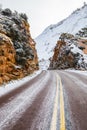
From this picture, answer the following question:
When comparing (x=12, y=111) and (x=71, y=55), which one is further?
(x=71, y=55)

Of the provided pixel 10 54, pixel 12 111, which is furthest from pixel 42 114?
pixel 10 54

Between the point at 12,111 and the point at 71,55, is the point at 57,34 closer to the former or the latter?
the point at 71,55

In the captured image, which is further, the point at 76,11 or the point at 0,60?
the point at 76,11

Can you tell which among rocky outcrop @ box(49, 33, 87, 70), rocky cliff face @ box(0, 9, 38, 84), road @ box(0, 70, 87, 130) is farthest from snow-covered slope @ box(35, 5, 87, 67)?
road @ box(0, 70, 87, 130)

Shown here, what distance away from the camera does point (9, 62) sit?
63.8ft

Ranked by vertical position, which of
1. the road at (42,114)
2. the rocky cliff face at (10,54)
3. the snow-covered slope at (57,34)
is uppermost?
the snow-covered slope at (57,34)

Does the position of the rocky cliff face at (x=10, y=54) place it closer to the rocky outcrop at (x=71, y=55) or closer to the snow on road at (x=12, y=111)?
the snow on road at (x=12, y=111)

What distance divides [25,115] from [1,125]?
1197mm

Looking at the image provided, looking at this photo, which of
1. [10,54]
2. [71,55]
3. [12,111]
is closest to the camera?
[12,111]

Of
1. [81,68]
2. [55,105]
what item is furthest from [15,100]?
[81,68]

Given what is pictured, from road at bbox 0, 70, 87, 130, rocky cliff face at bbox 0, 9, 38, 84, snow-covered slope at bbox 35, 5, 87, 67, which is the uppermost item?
snow-covered slope at bbox 35, 5, 87, 67

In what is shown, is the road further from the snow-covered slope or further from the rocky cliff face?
the snow-covered slope

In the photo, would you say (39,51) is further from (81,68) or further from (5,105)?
(5,105)

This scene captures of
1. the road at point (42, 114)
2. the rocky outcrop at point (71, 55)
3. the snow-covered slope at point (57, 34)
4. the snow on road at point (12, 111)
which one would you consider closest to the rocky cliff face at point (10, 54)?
the snow on road at point (12, 111)
